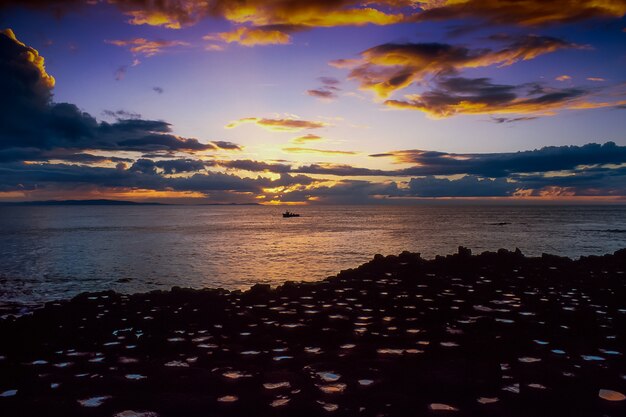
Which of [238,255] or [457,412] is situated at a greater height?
[457,412]

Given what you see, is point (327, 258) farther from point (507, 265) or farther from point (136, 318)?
point (136, 318)

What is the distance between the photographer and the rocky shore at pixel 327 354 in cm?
757

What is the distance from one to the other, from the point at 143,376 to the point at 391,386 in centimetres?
545

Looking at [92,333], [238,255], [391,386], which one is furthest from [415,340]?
[238,255]

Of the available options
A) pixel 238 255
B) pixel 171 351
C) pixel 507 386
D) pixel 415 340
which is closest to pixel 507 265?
pixel 415 340

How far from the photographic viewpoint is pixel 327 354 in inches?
410

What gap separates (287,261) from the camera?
43.1 meters

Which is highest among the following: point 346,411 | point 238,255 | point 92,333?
point 346,411

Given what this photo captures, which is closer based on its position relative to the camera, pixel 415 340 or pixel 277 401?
pixel 277 401

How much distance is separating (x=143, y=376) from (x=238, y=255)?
129 feet

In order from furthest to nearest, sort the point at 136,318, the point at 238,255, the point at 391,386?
the point at 238,255, the point at 136,318, the point at 391,386

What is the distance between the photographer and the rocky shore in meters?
7.57

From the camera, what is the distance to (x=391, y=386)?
8234 millimetres

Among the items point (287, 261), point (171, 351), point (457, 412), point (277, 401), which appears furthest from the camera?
point (287, 261)
